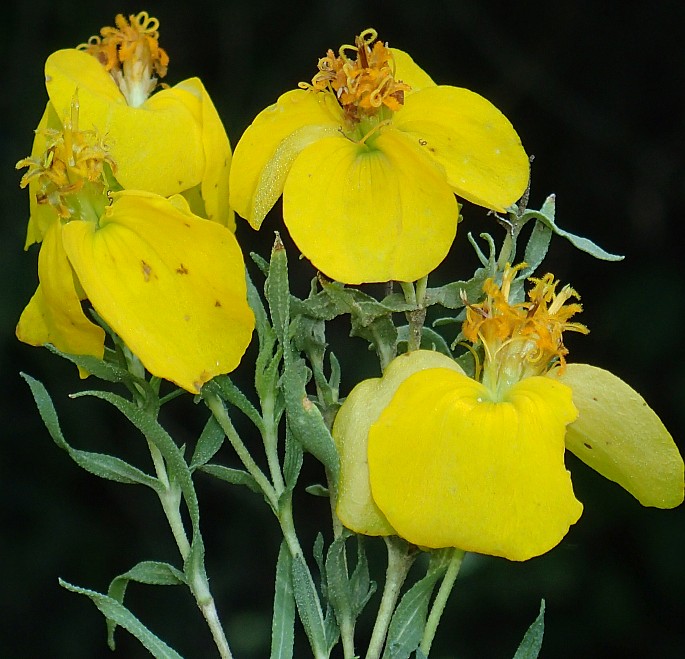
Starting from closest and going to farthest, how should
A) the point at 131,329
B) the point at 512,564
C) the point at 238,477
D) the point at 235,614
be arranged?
the point at 131,329, the point at 238,477, the point at 512,564, the point at 235,614

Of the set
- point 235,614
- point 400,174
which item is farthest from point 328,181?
point 235,614

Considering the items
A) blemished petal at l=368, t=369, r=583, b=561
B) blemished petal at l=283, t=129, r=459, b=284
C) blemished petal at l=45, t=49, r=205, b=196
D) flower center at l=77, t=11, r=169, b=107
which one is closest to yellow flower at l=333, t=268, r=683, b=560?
blemished petal at l=368, t=369, r=583, b=561

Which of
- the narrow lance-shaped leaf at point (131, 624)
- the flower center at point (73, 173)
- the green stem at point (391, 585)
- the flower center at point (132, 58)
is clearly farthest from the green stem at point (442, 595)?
the flower center at point (132, 58)

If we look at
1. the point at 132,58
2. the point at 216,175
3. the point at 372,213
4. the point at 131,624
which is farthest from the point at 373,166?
the point at 131,624

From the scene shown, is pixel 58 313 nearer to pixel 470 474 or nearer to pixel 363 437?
pixel 363 437

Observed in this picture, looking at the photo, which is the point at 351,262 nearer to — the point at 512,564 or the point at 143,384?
the point at 143,384
